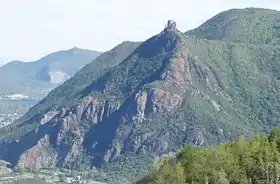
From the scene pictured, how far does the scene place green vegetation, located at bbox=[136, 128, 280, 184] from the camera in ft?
274

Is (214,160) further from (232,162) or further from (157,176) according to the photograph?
(157,176)

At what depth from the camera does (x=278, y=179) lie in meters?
81.6

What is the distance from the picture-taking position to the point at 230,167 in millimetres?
86125

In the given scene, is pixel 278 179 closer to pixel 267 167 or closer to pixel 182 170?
pixel 267 167

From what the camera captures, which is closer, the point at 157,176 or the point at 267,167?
the point at 267,167

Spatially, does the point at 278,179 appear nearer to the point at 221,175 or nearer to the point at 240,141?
the point at 221,175

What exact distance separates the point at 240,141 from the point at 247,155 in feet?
22.4

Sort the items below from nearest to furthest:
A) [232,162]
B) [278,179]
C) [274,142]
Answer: [278,179]
[232,162]
[274,142]

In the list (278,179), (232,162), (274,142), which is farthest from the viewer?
(274,142)

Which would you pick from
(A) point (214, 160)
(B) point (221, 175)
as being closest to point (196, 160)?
(A) point (214, 160)

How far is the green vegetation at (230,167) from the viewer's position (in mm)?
83438

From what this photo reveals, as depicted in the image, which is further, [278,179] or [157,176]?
[157,176]

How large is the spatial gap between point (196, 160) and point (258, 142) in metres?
9.54

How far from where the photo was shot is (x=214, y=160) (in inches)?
3452
